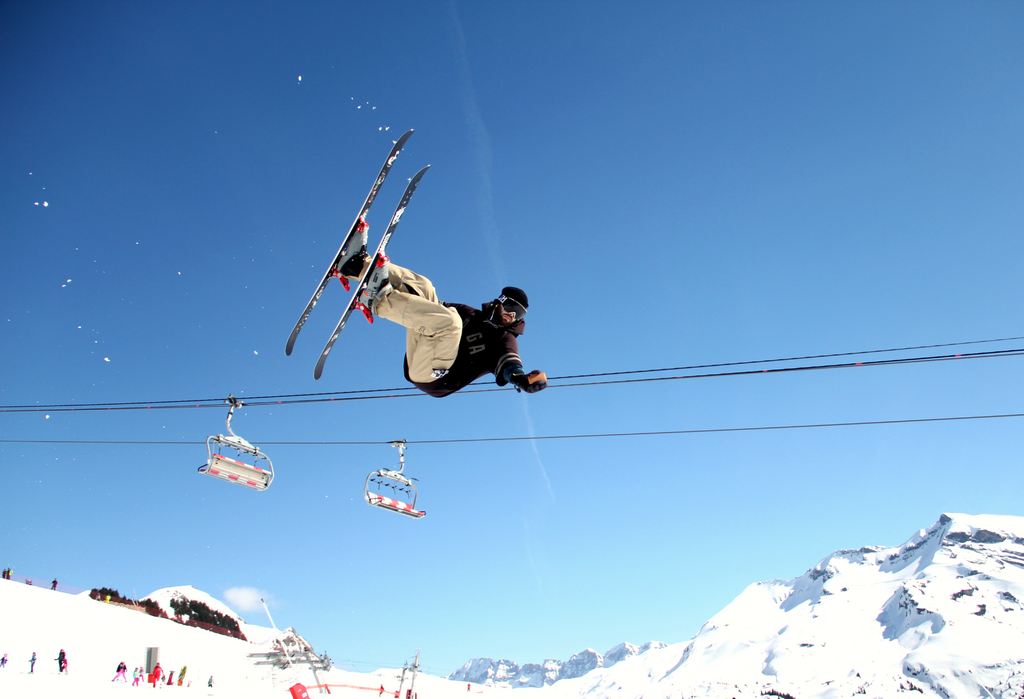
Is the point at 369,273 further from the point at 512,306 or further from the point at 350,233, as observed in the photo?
the point at 512,306

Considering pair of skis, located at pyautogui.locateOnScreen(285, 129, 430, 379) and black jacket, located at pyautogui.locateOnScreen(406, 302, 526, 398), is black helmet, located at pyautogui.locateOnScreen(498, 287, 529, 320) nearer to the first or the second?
black jacket, located at pyautogui.locateOnScreen(406, 302, 526, 398)

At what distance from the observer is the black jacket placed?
16.8 ft

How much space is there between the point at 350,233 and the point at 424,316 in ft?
3.48

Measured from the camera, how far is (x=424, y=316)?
15.4ft

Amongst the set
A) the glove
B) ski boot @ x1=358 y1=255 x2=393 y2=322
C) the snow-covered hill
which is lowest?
the glove

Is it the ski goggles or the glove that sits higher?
the ski goggles

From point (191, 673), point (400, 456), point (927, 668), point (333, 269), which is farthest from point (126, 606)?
point (927, 668)

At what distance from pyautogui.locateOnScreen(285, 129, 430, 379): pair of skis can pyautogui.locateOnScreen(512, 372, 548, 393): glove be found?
57.3 inches

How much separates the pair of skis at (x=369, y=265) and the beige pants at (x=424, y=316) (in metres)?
0.21

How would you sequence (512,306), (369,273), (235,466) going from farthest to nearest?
(235,466), (512,306), (369,273)

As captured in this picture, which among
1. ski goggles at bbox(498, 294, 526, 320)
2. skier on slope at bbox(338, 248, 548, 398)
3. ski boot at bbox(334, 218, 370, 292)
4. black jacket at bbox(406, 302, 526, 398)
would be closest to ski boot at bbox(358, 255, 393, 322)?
skier on slope at bbox(338, 248, 548, 398)

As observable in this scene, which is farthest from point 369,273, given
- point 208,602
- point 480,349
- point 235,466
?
point 208,602

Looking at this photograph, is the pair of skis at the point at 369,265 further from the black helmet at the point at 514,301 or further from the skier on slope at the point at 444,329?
the black helmet at the point at 514,301

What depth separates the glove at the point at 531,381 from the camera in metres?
4.86
